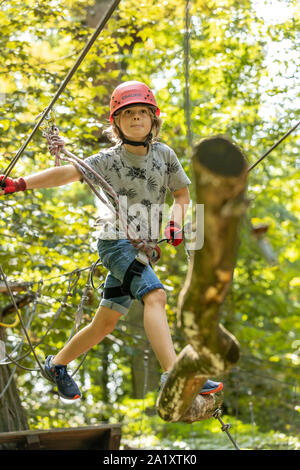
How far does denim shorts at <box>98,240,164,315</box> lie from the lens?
2160 mm

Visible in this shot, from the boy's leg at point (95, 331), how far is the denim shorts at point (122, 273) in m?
0.03

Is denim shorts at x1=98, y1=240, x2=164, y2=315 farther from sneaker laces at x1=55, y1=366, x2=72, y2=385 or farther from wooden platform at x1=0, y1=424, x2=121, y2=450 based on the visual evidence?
wooden platform at x1=0, y1=424, x2=121, y2=450

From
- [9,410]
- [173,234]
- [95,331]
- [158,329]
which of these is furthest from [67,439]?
[158,329]

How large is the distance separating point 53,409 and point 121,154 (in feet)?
22.9

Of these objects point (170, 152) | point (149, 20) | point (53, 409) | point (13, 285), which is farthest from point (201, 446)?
point (170, 152)

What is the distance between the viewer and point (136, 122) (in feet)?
7.96

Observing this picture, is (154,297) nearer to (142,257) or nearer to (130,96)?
(142,257)

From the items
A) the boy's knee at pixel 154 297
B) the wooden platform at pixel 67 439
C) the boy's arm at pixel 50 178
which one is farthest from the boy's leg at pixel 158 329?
the wooden platform at pixel 67 439

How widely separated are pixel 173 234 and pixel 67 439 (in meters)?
2.60

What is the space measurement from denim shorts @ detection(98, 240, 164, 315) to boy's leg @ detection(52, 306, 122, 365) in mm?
34

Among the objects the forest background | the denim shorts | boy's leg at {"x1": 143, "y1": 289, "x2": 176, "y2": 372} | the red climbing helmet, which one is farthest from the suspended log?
the forest background

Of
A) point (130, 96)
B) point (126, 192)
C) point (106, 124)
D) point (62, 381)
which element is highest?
point (106, 124)

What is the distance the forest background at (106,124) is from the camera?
204 inches
